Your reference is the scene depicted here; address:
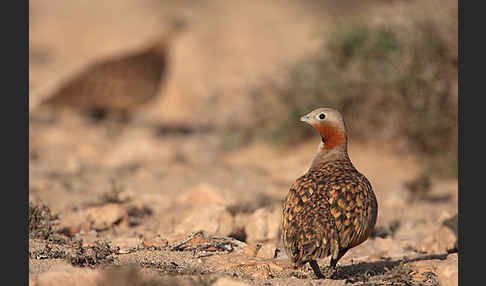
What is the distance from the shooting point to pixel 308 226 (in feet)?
13.9

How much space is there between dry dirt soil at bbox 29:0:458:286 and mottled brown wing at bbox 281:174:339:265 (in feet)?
0.72

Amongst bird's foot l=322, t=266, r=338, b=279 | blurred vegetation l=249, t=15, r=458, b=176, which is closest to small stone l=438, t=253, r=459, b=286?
bird's foot l=322, t=266, r=338, b=279

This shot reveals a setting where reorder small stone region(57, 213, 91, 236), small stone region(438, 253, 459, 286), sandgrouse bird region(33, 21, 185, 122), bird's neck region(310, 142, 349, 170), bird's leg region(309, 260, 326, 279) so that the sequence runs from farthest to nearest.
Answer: sandgrouse bird region(33, 21, 185, 122) → small stone region(57, 213, 91, 236) → bird's neck region(310, 142, 349, 170) → bird's leg region(309, 260, 326, 279) → small stone region(438, 253, 459, 286)

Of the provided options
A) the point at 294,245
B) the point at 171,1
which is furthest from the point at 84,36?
the point at 171,1

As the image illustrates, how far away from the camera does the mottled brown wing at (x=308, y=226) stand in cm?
412

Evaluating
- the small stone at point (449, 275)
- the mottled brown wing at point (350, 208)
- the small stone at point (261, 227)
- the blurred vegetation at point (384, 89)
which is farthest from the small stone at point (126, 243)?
the blurred vegetation at point (384, 89)

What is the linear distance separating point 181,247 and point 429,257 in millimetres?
2125

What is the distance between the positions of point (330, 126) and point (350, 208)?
99 cm

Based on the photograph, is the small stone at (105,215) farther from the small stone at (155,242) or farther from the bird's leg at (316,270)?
the bird's leg at (316,270)

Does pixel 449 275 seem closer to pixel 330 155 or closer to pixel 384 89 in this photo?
pixel 330 155

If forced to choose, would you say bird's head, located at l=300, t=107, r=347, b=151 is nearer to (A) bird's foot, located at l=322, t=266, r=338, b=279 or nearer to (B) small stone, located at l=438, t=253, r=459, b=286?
(A) bird's foot, located at l=322, t=266, r=338, b=279

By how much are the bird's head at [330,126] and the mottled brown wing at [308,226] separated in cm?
70

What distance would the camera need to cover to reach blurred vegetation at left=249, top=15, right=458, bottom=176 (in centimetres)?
969

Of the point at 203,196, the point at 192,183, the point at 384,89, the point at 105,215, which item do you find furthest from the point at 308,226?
the point at 384,89
